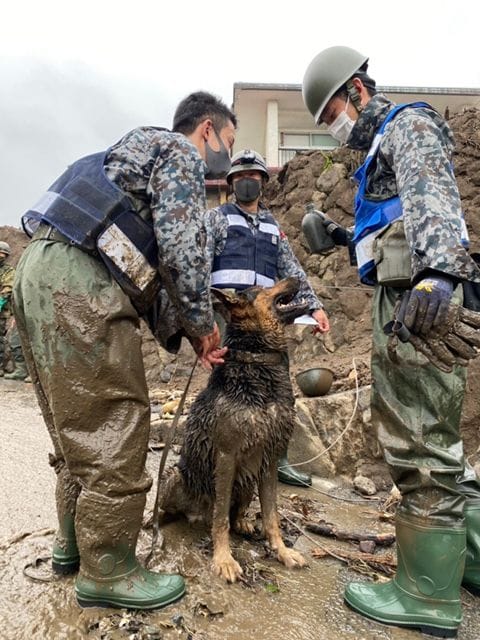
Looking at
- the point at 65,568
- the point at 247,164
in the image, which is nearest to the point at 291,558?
the point at 65,568

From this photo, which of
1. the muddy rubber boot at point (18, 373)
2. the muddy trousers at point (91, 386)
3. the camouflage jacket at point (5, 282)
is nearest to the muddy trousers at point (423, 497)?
the muddy trousers at point (91, 386)

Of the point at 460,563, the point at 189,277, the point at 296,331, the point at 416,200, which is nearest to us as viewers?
the point at 416,200

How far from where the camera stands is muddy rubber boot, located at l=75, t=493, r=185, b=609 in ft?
6.95

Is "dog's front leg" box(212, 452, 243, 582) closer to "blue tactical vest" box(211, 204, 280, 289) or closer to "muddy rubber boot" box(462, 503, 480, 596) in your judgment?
"muddy rubber boot" box(462, 503, 480, 596)

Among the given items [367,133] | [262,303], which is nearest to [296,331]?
[262,303]

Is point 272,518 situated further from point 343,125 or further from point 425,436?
point 343,125

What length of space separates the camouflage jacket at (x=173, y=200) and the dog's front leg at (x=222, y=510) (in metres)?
0.93

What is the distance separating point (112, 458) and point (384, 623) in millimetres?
1467

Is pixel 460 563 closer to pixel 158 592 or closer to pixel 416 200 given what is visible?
pixel 158 592

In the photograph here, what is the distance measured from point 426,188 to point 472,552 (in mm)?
1908

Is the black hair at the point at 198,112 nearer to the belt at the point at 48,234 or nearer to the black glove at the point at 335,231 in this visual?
the belt at the point at 48,234

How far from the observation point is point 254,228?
4.08m

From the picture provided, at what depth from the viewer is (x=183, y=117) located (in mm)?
2729

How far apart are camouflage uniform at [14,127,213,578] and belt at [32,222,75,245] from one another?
1 cm
